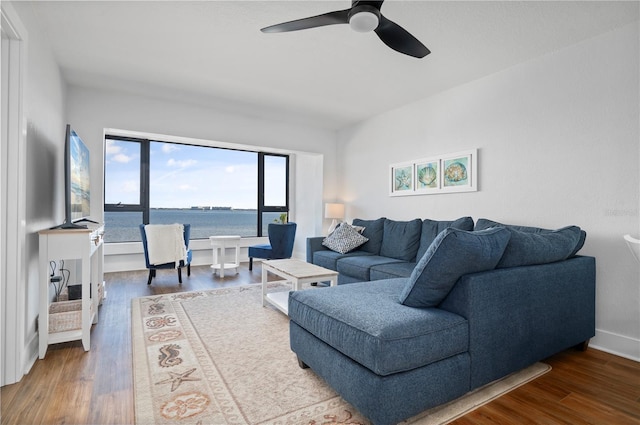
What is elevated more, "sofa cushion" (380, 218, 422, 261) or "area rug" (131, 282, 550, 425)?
"sofa cushion" (380, 218, 422, 261)

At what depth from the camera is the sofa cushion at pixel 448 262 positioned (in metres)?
1.55

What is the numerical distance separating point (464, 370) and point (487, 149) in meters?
2.63

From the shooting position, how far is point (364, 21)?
76.5 inches

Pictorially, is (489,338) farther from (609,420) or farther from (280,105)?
(280,105)

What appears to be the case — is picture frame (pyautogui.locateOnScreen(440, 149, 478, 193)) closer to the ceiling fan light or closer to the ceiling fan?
the ceiling fan

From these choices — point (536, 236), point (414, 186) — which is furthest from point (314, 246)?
point (536, 236)

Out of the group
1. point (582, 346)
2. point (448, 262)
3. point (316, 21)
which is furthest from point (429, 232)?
point (316, 21)

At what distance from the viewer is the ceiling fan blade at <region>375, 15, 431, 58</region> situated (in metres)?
2.07

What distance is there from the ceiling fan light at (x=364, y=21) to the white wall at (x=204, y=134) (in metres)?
3.25

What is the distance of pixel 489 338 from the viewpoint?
1.67 meters

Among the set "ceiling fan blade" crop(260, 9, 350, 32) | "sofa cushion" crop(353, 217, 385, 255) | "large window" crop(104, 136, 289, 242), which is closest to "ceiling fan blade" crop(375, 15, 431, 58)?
"ceiling fan blade" crop(260, 9, 350, 32)

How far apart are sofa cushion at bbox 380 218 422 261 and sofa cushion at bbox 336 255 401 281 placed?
0.15 meters

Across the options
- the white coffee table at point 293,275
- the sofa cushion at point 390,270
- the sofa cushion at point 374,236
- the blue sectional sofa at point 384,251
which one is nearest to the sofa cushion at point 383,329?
the white coffee table at point 293,275

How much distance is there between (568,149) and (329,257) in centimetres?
261
